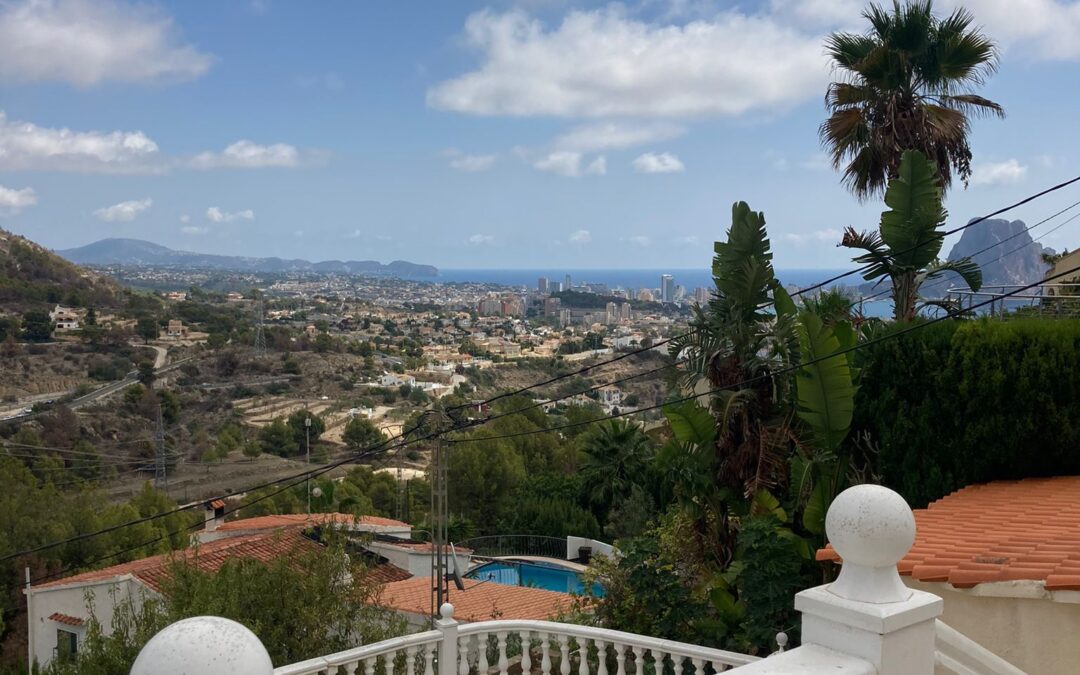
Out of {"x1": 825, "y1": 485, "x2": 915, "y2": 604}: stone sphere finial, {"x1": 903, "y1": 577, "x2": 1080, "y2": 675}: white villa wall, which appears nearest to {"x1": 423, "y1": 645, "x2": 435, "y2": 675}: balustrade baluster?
{"x1": 903, "y1": 577, "x2": 1080, "y2": 675}: white villa wall

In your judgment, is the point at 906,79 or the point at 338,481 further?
the point at 338,481

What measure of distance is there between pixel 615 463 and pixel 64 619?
14.8m

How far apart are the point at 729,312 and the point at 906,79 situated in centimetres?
449

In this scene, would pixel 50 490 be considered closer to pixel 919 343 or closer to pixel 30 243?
pixel 919 343

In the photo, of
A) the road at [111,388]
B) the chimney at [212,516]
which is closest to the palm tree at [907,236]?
the chimney at [212,516]

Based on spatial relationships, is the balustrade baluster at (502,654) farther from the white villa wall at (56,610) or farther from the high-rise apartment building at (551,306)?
the high-rise apartment building at (551,306)

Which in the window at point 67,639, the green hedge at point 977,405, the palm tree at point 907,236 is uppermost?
the palm tree at point 907,236

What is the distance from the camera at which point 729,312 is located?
9062mm

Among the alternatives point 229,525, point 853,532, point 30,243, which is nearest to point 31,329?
point 30,243

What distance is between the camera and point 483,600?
44.3 ft

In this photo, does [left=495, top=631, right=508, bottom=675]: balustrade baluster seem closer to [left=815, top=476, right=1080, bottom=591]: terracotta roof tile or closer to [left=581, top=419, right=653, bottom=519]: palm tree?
[left=815, top=476, right=1080, bottom=591]: terracotta roof tile

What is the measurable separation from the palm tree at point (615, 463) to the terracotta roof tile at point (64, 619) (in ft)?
46.8

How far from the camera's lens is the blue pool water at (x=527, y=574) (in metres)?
20.0

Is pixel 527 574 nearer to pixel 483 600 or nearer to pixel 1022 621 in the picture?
pixel 483 600
